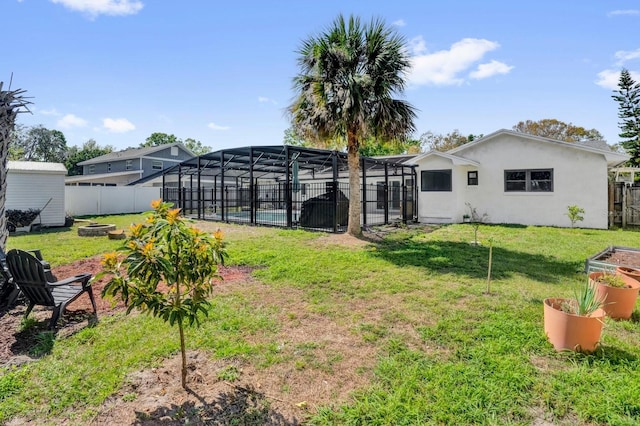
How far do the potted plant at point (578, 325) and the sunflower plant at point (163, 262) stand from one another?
128 inches

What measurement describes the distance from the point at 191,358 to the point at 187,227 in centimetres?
158

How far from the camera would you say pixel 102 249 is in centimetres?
852

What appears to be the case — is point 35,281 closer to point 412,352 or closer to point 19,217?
point 412,352

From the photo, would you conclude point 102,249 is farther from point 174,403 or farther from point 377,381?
point 377,381

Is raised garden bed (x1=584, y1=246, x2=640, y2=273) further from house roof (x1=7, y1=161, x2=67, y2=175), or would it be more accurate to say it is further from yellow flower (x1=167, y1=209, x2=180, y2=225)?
house roof (x1=7, y1=161, x2=67, y2=175)

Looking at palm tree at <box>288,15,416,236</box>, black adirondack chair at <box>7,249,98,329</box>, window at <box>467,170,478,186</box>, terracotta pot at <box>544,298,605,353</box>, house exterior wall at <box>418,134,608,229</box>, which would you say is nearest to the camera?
terracotta pot at <box>544,298,605,353</box>

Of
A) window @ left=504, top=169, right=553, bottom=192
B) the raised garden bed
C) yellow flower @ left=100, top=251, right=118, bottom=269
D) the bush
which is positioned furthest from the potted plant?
the bush

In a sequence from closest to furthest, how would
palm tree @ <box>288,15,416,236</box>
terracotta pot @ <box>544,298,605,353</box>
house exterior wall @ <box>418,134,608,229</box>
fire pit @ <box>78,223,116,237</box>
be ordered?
terracotta pot @ <box>544,298,605,353</box>, palm tree @ <box>288,15,416,236</box>, fire pit @ <box>78,223,116,237</box>, house exterior wall @ <box>418,134,608,229</box>

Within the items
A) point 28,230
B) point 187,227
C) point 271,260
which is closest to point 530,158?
point 271,260

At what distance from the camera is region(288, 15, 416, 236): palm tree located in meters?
9.08

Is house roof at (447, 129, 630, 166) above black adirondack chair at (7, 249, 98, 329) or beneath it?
above

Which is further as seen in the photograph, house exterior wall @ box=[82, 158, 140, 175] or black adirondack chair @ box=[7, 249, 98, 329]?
house exterior wall @ box=[82, 158, 140, 175]

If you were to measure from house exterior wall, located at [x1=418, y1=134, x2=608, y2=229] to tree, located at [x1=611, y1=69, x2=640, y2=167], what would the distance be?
8.04 m

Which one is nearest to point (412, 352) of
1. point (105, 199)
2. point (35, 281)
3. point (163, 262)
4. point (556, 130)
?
point (163, 262)
